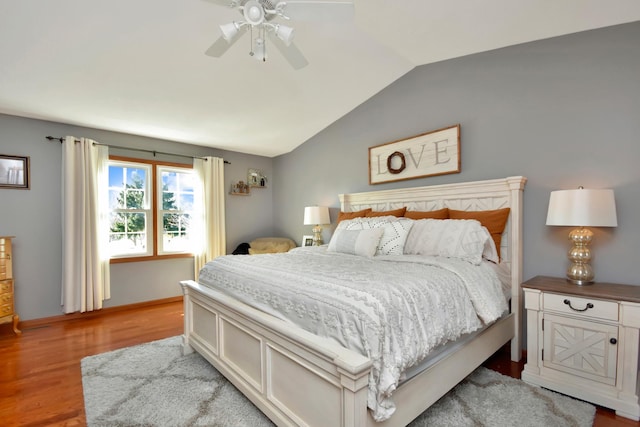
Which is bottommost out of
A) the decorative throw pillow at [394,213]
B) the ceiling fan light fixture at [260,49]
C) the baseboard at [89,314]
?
the baseboard at [89,314]

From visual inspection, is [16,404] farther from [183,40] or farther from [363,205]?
[363,205]

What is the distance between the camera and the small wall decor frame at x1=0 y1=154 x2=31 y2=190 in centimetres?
332

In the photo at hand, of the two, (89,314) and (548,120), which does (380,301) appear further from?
(89,314)

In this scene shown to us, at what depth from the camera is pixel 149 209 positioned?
429 centimetres

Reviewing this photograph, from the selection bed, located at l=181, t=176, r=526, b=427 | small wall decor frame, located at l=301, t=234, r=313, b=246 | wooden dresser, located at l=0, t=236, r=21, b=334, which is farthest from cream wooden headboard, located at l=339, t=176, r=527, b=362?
wooden dresser, located at l=0, t=236, r=21, b=334

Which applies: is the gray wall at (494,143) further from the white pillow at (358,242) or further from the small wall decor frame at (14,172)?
the white pillow at (358,242)

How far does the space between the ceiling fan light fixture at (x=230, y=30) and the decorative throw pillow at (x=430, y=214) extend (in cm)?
223

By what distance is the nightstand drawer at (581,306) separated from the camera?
1829mm

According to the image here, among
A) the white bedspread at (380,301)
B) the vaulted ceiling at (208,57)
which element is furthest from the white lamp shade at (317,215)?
the white bedspread at (380,301)

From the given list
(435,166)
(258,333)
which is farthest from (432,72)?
(258,333)

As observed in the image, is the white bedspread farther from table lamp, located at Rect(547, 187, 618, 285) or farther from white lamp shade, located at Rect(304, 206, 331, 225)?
white lamp shade, located at Rect(304, 206, 331, 225)

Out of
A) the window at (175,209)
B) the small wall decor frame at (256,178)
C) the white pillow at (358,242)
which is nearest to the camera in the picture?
the white pillow at (358,242)

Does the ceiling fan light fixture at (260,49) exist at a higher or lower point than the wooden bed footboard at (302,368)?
higher

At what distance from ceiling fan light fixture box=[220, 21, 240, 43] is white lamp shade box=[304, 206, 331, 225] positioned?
2.67 meters
